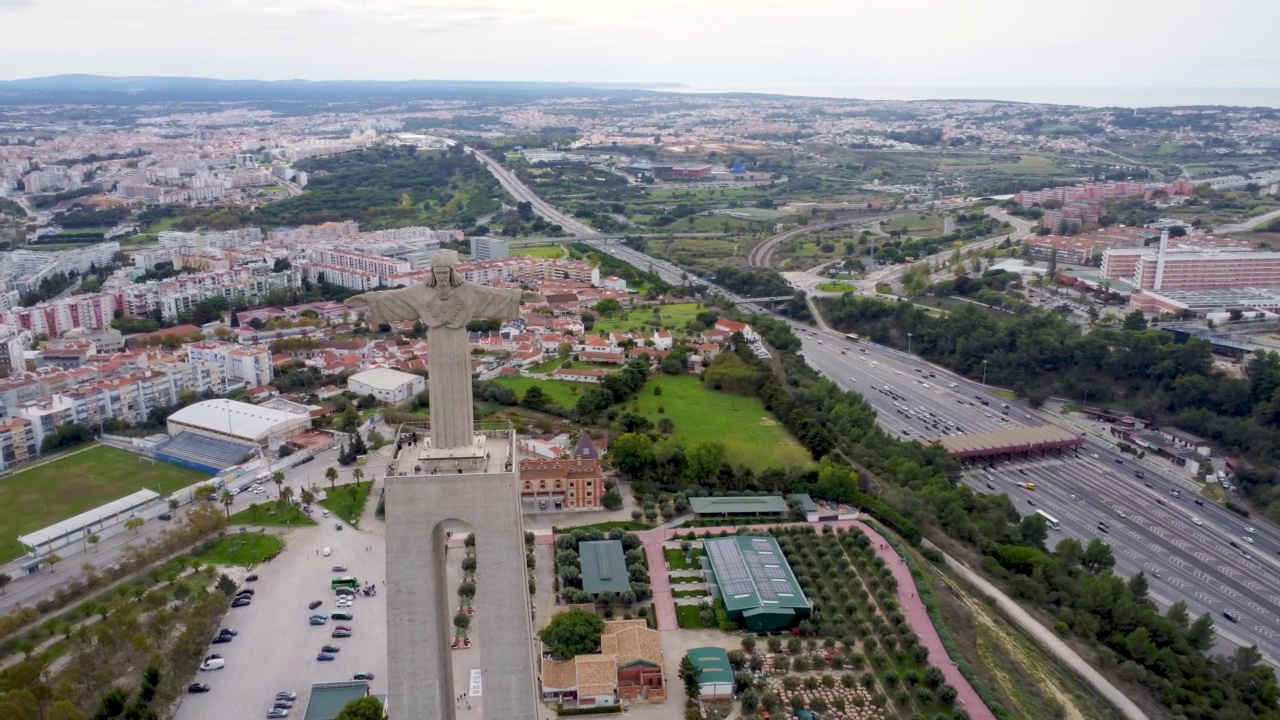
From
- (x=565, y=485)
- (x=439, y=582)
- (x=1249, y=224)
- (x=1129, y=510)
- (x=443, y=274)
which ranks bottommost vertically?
(x=1129, y=510)

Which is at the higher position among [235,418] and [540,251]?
[540,251]

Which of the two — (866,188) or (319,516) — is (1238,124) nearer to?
(866,188)

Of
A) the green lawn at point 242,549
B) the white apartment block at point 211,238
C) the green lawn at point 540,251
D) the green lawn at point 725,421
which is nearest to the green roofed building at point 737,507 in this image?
the green lawn at point 725,421

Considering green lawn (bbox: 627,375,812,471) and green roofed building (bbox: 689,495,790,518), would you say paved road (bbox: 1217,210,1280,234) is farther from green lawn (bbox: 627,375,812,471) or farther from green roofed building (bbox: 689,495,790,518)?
green roofed building (bbox: 689,495,790,518)

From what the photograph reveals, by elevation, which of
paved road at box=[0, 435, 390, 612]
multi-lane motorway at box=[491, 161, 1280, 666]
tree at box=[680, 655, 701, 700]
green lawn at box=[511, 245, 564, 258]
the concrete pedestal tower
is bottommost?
multi-lane motorway at box=[491, 161, 1280, 666]

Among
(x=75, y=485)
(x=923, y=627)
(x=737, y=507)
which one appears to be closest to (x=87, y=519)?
(x=75, y=485)

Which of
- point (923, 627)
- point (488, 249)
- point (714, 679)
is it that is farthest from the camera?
point (488, 249)

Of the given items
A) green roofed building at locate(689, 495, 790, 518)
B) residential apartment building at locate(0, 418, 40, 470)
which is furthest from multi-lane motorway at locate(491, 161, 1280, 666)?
residential apartment building at locate(0, 418, 40, 470)

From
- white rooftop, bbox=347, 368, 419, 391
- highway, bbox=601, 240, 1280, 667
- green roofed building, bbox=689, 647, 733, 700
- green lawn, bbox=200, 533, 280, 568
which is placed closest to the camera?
green roofed building, bbox=689, 647, 733, 700

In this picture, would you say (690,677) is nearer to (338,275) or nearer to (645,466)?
(645,466)
